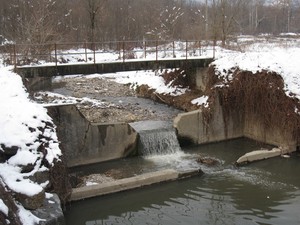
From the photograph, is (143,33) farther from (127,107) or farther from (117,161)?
(117,161)

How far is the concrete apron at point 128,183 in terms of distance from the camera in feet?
40.4

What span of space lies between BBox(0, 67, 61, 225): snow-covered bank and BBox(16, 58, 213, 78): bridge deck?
17.2ft

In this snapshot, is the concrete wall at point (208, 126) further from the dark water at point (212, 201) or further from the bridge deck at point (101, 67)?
the bridge deck at point (101, 67)

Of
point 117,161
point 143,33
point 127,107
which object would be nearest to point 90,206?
point 117,161

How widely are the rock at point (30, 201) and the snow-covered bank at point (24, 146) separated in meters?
0.08

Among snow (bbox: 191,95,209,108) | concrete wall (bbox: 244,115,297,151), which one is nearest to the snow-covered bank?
snow (bbox: 191,95,209,108)

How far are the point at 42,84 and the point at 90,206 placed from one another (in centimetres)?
1951

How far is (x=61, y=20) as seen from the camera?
161 ft

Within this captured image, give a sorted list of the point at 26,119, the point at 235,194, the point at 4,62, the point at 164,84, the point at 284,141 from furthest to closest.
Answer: the point at 164,84 → the point at 4,62 → the point at 284,141 → the point at 235,194 → the point at 26,119

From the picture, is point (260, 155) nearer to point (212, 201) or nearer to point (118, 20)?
point (212, 201)

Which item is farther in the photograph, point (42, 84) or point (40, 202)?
point (42, 84)

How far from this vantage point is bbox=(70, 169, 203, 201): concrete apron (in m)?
12.3

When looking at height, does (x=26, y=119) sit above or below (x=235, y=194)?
above

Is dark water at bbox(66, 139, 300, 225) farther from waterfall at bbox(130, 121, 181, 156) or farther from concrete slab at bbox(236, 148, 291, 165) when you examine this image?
waterfall at bbox(130, 121, 181, 156)
